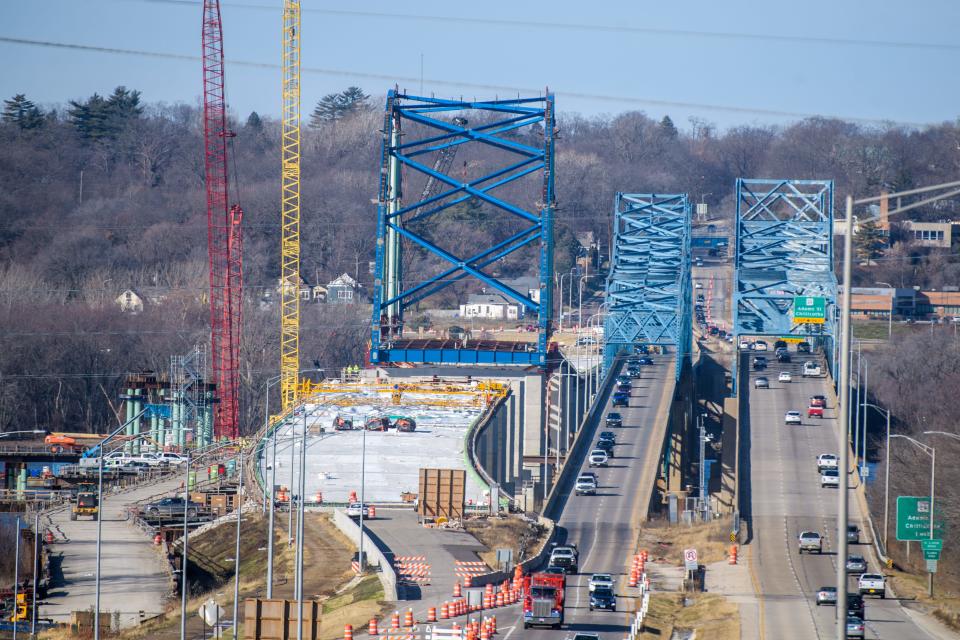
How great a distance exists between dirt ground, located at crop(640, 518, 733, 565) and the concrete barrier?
32.7 feet

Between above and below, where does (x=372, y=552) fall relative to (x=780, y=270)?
below

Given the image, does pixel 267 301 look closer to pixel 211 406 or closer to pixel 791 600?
pixel 211 406

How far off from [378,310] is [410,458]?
2134 centimetres

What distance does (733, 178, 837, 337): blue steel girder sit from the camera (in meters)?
113

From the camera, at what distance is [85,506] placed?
82.2m

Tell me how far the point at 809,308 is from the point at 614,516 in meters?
43.4

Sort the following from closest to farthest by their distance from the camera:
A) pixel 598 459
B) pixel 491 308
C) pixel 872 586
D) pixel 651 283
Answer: pixel 872 586 → pixel 598 459 → pixel 651 283 → pixel 491 308

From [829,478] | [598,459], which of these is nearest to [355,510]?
[598,459]

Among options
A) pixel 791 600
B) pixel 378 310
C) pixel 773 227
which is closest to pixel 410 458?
pixel 378 310

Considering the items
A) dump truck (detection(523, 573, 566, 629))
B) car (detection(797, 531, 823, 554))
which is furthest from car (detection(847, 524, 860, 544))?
dump truck (detection(523, 573, 566, 629))

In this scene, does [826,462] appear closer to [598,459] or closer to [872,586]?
[598,459]

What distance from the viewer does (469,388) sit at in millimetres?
97625

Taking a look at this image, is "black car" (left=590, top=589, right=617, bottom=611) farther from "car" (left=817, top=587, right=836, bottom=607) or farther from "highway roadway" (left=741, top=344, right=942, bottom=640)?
"car" (left=817, top=587, right=836, bottom=607)

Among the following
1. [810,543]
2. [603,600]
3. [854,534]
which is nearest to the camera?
[603,600]
